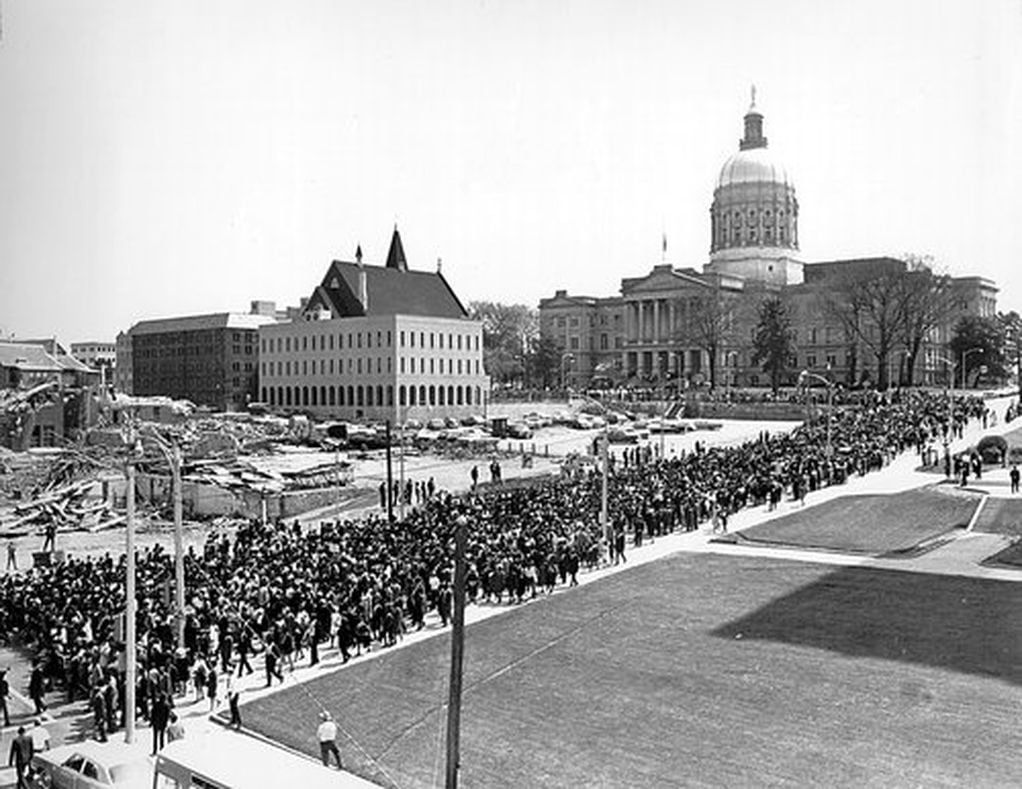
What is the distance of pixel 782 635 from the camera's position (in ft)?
77.4

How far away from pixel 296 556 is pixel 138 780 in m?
14.4

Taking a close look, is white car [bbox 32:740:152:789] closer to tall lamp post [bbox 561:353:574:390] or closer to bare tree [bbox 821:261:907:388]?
bare tree [bbox 821:261:907:388]

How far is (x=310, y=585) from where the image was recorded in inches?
984

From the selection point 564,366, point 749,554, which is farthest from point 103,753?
point 564,366

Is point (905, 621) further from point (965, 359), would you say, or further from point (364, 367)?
point (965, 359)

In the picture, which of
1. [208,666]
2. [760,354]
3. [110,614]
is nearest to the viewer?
[208,666]

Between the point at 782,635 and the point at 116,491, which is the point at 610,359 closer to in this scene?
the point at 116,491

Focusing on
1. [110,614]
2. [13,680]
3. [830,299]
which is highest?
[830,299]

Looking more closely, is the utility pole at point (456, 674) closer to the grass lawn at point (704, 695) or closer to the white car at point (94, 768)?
the grass lawn at point (704, 695)

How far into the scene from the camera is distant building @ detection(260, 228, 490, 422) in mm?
98312

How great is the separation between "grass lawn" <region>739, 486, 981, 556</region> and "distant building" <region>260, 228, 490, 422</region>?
57056 millimetres

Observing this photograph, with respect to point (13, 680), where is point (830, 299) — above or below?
above

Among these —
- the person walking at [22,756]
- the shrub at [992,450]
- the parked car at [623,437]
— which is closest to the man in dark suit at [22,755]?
the person walking at [22,756]

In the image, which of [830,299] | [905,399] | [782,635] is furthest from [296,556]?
[830,299]
